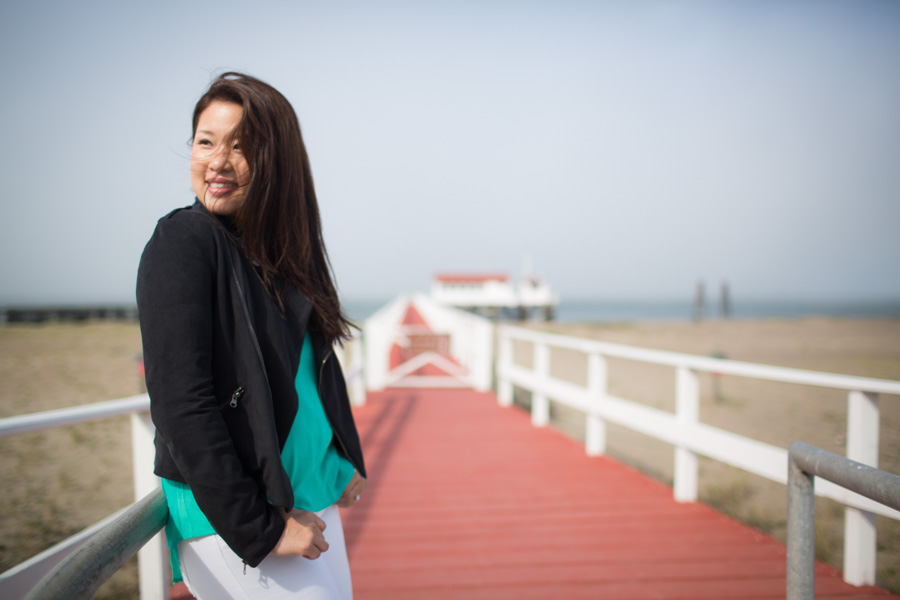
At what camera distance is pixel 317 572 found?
1098mm

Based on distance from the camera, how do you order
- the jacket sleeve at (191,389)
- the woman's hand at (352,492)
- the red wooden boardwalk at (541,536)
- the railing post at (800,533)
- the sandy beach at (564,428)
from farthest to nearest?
the sandy beach at (564,428), the red wooden boardwalk at (541,536), the railing post at (800,533), the woman's hand at (352,492), the jacket sleeve at (191,389)

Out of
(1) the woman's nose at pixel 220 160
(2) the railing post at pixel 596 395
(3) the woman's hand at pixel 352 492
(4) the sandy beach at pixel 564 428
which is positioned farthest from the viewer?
(2) the railing post at pixel 596 395

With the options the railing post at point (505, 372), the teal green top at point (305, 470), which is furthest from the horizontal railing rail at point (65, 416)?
the railing post at point (505, 372)

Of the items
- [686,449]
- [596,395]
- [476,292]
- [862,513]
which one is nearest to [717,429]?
[686,449]

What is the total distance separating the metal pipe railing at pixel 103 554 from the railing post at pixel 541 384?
4.96 meters

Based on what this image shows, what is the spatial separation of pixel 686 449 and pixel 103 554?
3.55 meters

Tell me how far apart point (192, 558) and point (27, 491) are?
5300 mm

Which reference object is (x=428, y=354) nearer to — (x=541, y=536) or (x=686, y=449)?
(x=686, y=449)

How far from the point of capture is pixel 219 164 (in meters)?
1.12

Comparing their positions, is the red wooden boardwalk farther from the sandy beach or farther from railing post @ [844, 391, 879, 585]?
the sandy beach

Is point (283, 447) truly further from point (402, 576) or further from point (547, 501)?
point (547, 501)

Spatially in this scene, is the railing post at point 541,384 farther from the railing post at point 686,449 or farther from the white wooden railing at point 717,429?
the railing post at point 686,449

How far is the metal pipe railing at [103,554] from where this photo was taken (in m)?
0.74

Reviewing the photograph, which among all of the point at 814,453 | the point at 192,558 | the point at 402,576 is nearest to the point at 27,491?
the point at 402,576
